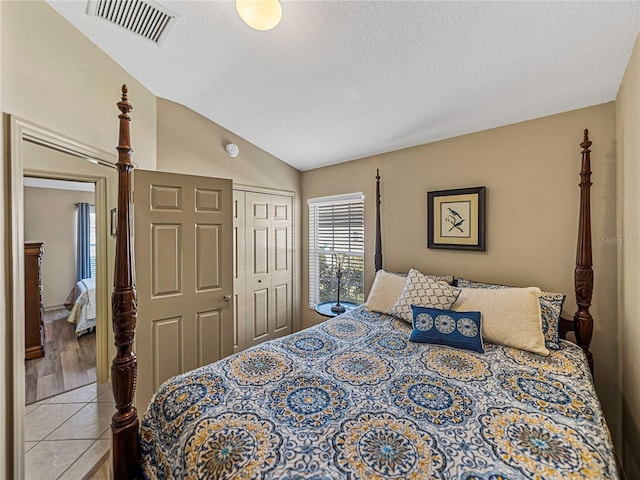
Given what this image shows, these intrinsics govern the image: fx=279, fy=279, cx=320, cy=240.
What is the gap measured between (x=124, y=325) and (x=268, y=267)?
197cm

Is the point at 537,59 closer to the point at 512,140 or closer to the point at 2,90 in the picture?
the point at 512,140

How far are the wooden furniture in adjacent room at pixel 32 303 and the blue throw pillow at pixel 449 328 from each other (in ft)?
12.2

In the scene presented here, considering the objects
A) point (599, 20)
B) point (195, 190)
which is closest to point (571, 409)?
point (599, 20)

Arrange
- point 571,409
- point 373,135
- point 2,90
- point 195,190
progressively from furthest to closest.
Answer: point 373,135 < point 195,190 < point 2,90 < point 571,409

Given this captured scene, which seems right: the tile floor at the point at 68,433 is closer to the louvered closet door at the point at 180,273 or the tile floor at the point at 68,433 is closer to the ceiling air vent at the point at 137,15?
the louvered closet door at the point at 180,273

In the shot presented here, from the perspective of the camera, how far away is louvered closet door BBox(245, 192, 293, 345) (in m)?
3.18

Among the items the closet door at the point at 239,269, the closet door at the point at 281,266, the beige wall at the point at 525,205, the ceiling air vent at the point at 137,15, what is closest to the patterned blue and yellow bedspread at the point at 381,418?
the beige wall at the point at 525,205

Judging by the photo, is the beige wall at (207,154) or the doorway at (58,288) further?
the doorway at (58,288)

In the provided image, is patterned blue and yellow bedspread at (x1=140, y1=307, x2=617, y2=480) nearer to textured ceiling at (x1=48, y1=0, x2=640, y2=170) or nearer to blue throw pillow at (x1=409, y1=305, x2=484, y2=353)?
blue throw pillow at (x1=409, y1=305, x2=484, y2=353)

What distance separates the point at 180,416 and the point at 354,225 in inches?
97.8

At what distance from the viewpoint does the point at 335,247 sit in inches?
136

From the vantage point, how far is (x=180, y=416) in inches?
45.5

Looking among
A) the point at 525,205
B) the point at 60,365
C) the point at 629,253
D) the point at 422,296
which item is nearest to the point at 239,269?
the point at 422,296

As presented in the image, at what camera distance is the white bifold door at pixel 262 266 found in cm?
308
